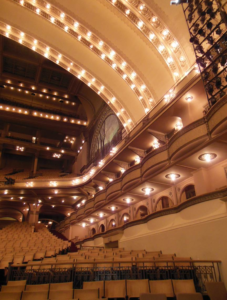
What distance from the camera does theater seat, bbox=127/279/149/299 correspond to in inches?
175

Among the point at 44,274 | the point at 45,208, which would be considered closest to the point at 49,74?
the point at 45,208

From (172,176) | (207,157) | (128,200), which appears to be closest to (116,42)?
(172,176)

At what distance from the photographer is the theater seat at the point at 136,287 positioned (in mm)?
4434

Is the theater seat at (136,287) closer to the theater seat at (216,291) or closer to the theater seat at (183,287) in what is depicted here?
the theater seat at (183,287)

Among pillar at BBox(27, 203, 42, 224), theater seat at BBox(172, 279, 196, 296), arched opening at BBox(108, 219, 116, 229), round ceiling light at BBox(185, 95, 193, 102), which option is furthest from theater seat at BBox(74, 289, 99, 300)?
pillar at BBox(27, 203, 42, 224)

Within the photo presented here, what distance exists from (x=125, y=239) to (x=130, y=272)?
5.77 m

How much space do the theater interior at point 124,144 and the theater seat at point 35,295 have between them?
0.05 ft

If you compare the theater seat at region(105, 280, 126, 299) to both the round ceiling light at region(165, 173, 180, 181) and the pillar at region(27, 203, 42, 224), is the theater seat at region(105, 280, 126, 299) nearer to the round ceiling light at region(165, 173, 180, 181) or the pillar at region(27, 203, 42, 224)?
the round ceiling light at region(165, 173, 180, 181)

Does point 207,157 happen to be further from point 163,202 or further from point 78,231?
point 78,231

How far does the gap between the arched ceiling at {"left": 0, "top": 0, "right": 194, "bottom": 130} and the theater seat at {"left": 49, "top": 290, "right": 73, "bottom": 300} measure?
9506 mm

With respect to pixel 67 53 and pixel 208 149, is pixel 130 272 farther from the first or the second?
pixel 67 53

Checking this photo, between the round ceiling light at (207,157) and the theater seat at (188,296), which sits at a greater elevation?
the round ceiling light at (207,157)

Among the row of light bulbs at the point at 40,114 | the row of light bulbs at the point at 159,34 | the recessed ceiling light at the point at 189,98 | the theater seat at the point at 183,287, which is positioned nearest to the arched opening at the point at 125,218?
the recessed ceiling light at the point at 189,98

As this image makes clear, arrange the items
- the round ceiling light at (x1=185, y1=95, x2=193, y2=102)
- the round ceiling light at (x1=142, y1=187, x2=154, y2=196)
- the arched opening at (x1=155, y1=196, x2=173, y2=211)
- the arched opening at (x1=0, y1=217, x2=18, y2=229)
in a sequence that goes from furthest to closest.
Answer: the arched opening at (x1=0, y1=217, x2=18, y2=229) → the arched opening at (x1=155, y1=196, x2=173, y2=211) → the round ceiling light at (x1=142, y1=187, x2=154, y2=196) → the round ceiling light at (x1=185, y1=95, x2=193, y2=102)
